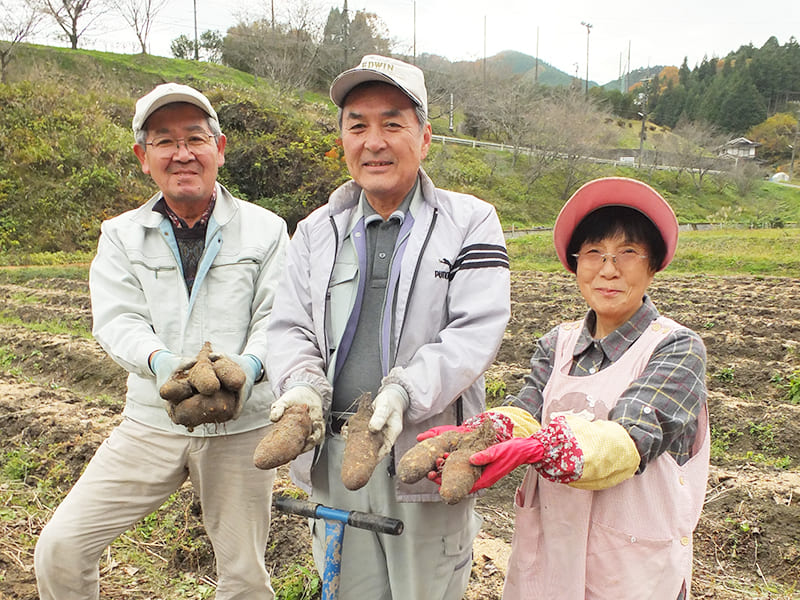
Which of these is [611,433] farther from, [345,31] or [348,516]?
[345,31]

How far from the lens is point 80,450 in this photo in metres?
4.58

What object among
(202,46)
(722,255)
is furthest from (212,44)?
(722,255)

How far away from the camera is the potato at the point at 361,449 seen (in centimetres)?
154

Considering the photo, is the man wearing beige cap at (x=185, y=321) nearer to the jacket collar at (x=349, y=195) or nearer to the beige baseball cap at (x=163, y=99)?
the beige baseball cap at (x=163, y=99)

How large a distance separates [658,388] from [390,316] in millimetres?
765

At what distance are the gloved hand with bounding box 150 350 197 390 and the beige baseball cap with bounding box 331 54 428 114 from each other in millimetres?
1003

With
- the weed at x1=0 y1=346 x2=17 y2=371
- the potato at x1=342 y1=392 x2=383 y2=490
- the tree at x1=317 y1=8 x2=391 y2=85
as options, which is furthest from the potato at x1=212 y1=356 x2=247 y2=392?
the tree at x1=317 y1=8 x2=391 y2=85

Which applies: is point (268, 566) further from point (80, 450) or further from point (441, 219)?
point (441, 219)

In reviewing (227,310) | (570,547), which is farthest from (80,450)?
(570,547)

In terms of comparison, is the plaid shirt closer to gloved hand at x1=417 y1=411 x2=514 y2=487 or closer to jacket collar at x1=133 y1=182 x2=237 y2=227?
gloved hand at x1=417 y1=411 x2=514 y2=487

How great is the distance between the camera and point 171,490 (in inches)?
96.4

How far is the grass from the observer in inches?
521

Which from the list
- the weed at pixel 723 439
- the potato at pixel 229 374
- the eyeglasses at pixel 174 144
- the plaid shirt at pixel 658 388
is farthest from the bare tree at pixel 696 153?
the potato at pixel 229 374

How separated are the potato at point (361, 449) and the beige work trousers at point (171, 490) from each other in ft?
2.99
